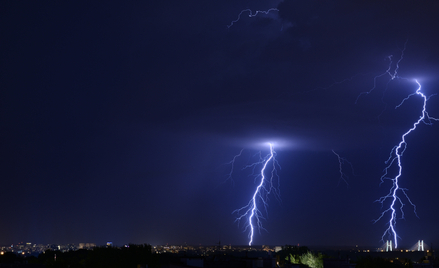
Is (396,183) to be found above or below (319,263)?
above

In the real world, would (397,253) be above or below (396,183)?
below

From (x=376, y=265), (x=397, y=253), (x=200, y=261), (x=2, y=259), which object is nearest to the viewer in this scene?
(x=200, y=261)

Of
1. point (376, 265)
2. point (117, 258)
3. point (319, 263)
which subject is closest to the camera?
point (376, 265)

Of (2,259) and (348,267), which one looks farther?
(2,259)

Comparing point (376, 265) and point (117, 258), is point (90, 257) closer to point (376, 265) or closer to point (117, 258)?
point (117, 258)

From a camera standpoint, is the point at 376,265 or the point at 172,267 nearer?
the point at 172,267

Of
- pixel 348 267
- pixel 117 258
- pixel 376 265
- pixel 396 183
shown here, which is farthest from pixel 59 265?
pixel 396 183

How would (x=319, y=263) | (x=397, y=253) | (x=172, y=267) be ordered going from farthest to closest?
1. (x=397, y=253)
2. (x=319, y=263)
3. (x=172, y=267)

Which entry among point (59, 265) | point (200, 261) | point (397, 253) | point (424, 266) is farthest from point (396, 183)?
point (397, 253)

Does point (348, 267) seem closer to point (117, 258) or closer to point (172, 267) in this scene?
point (172, 267)
